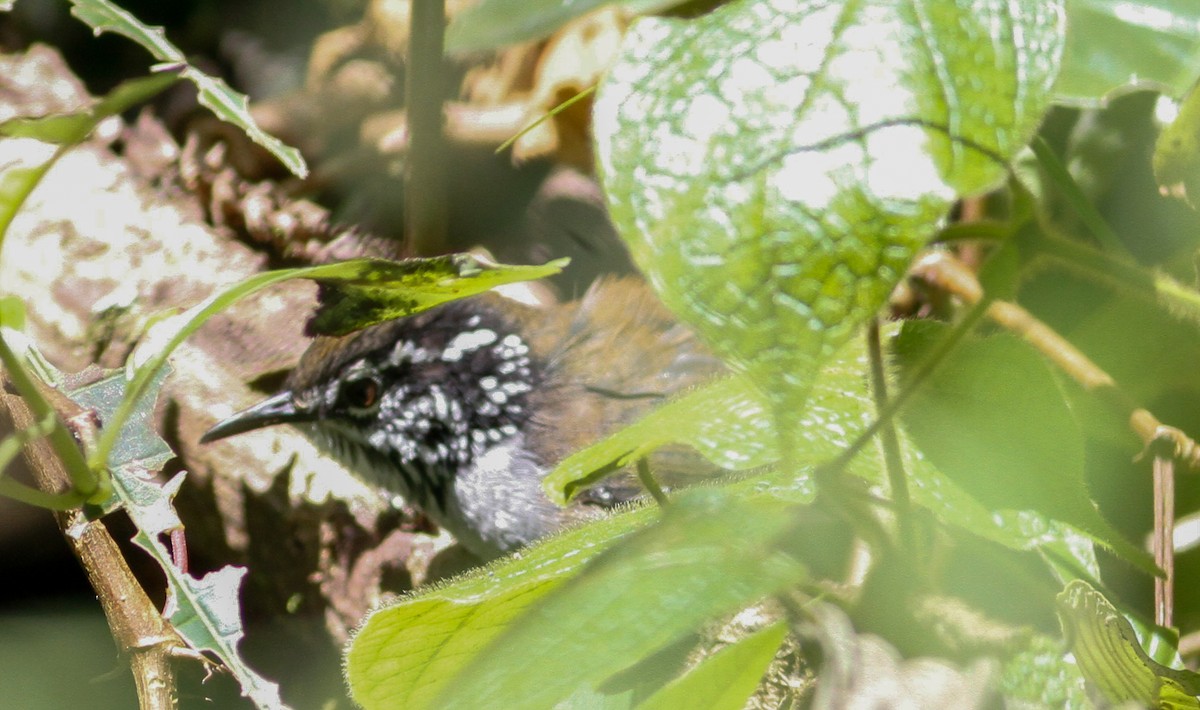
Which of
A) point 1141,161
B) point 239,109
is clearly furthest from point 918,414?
point 1141,161

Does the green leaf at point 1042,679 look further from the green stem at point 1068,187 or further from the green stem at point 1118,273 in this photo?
the green stem at point 1068,187

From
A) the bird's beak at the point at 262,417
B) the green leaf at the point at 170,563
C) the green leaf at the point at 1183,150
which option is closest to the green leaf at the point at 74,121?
the green leaf at the point at 170,563

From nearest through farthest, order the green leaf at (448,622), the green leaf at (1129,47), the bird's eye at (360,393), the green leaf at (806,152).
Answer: the green leaf at (806,152), the green leaf at (448,622), the green leaf at (1129,47), the bird's eye at (360,393)

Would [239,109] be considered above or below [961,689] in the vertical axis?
above

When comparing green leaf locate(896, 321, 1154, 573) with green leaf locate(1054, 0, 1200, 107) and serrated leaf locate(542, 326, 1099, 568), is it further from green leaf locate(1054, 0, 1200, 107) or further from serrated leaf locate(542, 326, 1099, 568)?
green leaf locate(1054, 0, 1200, 107)

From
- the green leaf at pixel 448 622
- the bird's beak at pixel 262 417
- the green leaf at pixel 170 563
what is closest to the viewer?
the green leaf at pixel 448 622

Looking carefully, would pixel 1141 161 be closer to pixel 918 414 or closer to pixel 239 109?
pixel 918 414

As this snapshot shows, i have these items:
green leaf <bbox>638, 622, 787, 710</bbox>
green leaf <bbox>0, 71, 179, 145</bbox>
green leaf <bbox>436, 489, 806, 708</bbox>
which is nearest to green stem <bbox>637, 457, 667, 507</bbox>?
green leaf <bbox>638, 622, 787, 710</bbox>
